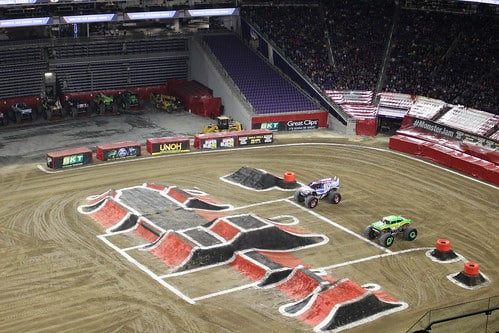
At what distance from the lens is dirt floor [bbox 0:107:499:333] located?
31.0 metres

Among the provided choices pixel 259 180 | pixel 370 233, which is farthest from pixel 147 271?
pixel 259 180

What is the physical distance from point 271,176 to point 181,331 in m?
18.0

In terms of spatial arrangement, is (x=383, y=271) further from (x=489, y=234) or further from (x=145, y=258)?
(x=145, y=258)

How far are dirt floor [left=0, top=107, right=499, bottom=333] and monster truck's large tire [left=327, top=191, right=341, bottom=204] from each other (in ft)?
1.04

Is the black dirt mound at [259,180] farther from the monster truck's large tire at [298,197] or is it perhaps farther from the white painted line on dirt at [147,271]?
the white painted line on dirt at [147,271]

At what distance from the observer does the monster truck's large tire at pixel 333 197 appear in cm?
4359

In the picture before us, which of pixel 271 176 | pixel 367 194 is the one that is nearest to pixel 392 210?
pixel 367 194

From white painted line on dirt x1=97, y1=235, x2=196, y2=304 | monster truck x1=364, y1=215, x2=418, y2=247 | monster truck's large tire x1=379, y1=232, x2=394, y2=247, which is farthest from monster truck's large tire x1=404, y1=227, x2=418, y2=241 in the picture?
white painted line on dirt x1=97, y1=235, x2=196, y2=304

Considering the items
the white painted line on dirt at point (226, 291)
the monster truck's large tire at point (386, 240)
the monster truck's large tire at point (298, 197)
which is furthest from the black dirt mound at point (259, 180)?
the white painted line on dirt at point (226, 291)

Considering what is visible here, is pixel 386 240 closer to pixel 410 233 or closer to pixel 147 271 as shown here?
pixel 410 233

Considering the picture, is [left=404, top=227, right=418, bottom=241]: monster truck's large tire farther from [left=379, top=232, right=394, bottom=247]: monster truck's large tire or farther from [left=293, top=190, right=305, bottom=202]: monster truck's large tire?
[left=293, top=190, right=305, bottom=202]: monster truck's large tire

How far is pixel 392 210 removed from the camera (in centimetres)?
4328

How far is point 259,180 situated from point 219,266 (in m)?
12.1

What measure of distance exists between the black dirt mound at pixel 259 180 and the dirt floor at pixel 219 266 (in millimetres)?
630
